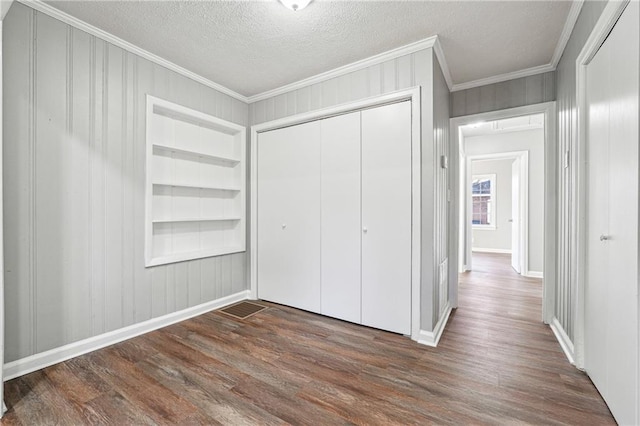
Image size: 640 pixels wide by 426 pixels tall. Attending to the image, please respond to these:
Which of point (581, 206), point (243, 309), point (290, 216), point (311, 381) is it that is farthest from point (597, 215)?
point (243, 309)

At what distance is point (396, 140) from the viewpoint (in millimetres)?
2592

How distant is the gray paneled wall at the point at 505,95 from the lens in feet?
9.52

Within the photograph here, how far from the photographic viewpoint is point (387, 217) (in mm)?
2648

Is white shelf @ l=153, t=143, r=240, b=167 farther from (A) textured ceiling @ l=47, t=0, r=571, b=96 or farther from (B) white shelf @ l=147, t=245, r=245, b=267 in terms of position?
(B) white shelf @ l=147, t=245, r=245, b=267

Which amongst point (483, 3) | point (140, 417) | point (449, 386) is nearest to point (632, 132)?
point (483, 3)

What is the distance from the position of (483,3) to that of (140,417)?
10.8 ft

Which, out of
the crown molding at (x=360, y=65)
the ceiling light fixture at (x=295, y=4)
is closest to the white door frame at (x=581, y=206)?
the crown molding at (x=360, y=65)

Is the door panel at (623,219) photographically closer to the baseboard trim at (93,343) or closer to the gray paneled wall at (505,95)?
the gray paneled wall at (505,95)

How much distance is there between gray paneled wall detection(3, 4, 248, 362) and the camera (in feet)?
6.35

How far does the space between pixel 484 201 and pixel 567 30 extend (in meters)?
6.50

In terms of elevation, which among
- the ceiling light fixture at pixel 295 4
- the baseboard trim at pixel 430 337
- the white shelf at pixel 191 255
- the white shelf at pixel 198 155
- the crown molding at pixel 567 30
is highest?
the crown molding at pixel 567 30

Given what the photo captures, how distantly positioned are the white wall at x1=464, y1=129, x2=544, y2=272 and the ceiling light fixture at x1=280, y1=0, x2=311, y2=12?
5.18 m

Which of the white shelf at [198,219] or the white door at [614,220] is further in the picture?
the white shelf at [198,219]

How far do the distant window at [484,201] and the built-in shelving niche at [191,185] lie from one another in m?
6.67
